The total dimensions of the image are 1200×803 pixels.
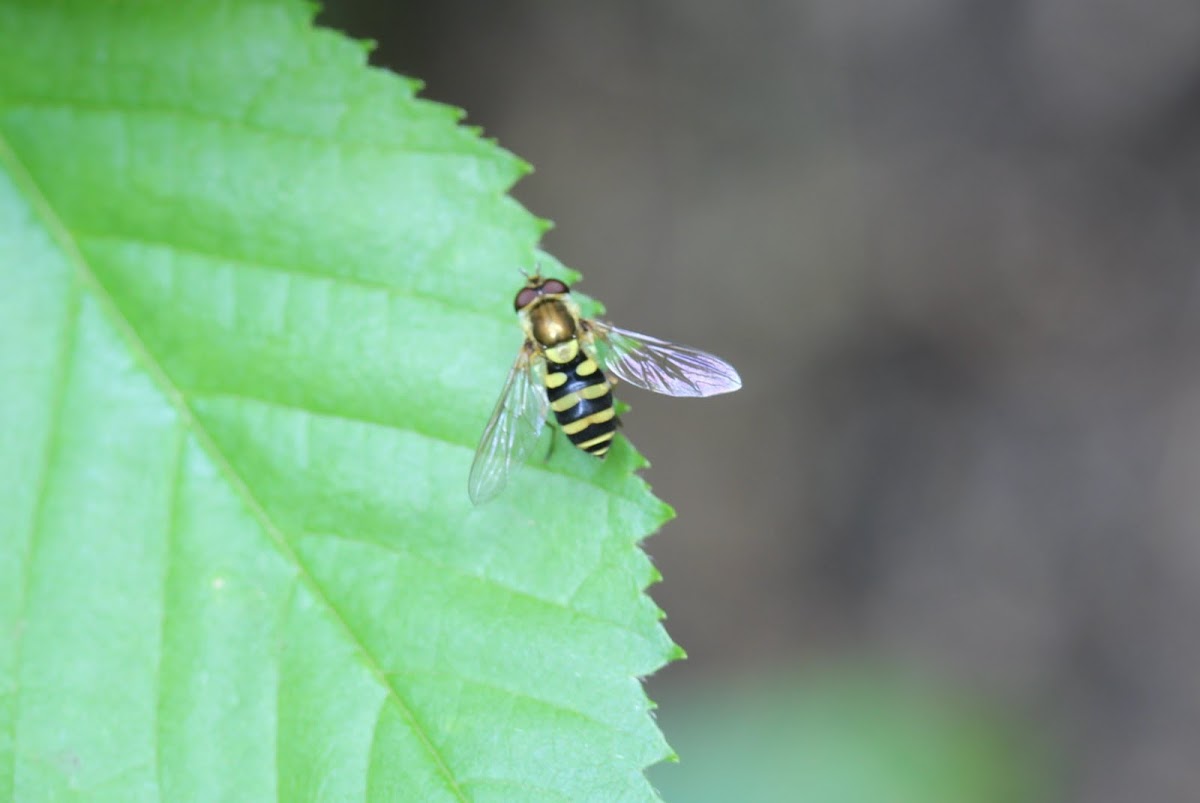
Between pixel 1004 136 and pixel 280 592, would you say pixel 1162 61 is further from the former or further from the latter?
pixel 280 592

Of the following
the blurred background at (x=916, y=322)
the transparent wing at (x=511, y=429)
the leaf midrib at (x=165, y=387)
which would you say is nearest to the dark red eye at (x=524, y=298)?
the transparent wing at (x=511, y=429)

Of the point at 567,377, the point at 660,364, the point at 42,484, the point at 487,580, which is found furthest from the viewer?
the point at 660,364

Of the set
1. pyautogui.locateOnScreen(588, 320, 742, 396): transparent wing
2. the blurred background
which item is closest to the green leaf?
pyautogui.locateOnScreen(588, 320, 742, 396): transparent wing

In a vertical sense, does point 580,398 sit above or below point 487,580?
above

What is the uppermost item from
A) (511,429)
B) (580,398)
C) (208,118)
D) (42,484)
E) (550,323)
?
(208,118)

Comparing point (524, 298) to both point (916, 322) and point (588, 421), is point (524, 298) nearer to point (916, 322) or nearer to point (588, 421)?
point (588, 421)

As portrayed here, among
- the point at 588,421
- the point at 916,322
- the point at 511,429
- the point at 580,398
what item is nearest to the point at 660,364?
the point at 580,398
